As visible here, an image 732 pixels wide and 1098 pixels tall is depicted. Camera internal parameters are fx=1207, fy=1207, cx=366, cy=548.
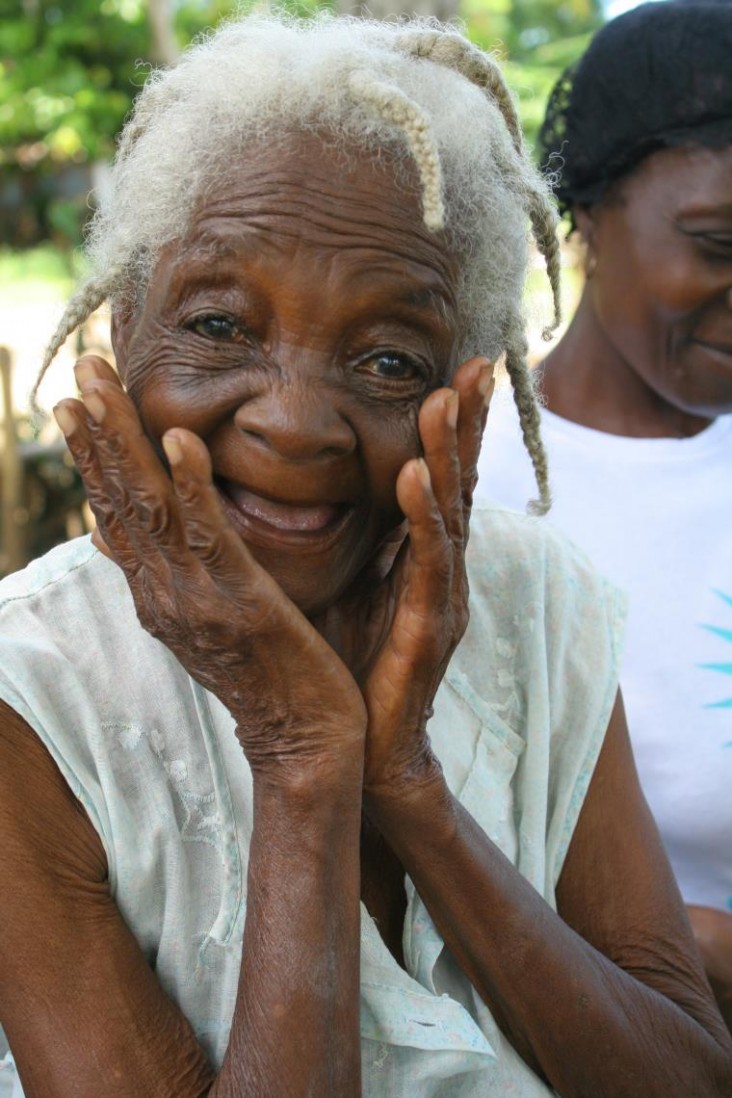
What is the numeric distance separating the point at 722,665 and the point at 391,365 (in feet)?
4.79

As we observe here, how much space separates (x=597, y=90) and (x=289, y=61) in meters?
1.56

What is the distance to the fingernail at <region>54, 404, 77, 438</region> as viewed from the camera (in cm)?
169

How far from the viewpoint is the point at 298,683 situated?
1766mm

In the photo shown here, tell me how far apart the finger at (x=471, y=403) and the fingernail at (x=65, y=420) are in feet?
1.87

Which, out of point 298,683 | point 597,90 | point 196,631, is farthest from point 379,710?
point 597,90

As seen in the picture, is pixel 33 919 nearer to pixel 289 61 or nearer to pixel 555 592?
pixel 555 592

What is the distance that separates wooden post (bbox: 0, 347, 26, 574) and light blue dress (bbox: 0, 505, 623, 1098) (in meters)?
4.41

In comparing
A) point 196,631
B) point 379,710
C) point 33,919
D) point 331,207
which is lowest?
point 33,919

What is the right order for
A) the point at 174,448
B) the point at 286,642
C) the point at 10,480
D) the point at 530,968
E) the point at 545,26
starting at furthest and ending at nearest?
the point at 545,26 < the point at 10,480 < the point at 530,968 < the point at 286,642 < the point at 174,448

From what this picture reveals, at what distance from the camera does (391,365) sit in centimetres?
190

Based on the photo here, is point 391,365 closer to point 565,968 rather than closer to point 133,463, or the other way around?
point 133,463

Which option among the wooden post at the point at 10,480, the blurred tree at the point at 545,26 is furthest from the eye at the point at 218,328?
the blurred tree at the point at 545,26

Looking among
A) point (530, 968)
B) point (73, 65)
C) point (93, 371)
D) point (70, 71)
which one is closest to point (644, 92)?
point (93, 371)

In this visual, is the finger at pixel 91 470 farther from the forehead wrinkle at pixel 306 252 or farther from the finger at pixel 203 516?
the forehead wrinkle at pixel 306 252
